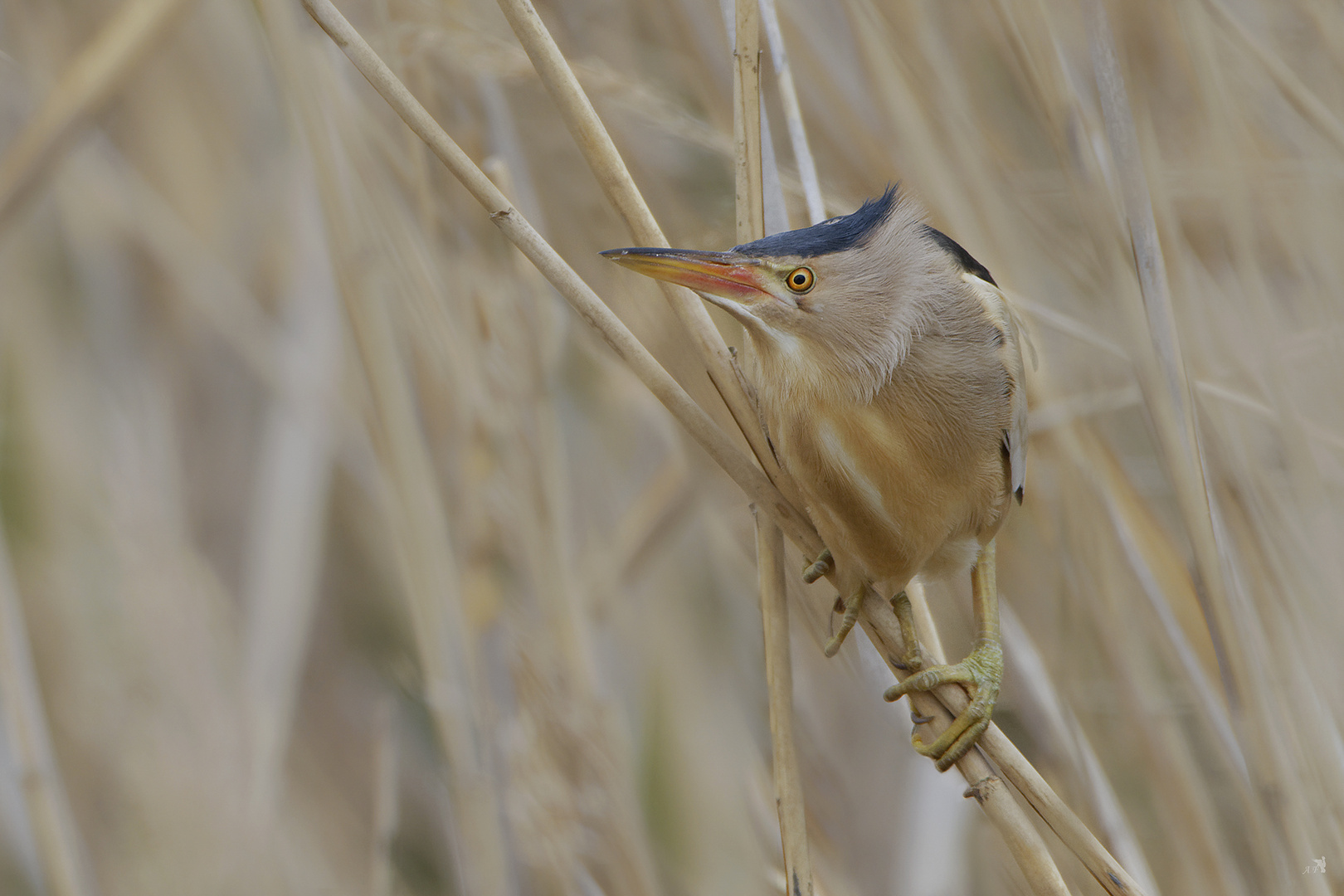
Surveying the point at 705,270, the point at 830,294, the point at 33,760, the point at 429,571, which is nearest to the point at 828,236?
the point at 830,294

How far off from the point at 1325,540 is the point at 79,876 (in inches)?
65.4

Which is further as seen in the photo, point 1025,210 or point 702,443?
point 1025,210

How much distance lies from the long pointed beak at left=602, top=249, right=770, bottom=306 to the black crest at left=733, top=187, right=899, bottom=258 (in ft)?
0.06

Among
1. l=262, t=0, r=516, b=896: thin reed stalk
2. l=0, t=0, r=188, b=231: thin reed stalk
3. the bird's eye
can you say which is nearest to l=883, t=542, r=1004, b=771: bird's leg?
the bird's eye

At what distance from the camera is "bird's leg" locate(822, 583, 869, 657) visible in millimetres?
1153

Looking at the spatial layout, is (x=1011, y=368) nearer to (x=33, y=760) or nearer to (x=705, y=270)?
(x=705, y=270)

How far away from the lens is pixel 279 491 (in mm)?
1532

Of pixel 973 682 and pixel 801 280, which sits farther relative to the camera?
pixel 973 682

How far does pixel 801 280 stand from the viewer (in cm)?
101

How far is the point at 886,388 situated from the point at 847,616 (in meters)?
0.29

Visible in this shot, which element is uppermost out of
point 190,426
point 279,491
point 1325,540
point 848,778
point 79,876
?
point 190,426

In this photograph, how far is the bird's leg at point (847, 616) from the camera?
3.78 feet

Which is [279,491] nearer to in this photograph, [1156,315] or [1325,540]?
[1156,315]

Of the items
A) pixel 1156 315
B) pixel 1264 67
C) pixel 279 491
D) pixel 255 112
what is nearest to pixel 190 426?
pixel 279 491
